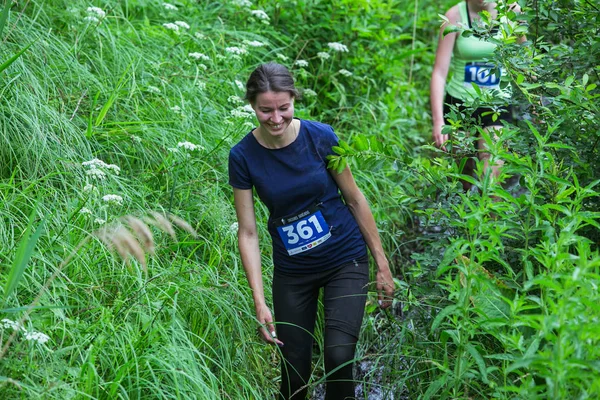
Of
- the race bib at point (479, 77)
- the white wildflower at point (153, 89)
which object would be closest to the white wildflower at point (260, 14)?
the white wildflower at point (153, 89)

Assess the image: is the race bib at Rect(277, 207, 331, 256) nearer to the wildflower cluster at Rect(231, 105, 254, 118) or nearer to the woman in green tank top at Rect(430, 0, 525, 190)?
the wildflower cluster at Rect(231, 105, 254, 118)

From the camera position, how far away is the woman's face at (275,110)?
376cm

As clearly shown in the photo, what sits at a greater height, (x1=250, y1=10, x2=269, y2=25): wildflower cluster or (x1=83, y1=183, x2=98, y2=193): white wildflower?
(x1=250, y1=10, x2=269, y2=25): wildflower cluster

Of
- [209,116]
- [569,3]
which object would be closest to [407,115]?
[209,116]

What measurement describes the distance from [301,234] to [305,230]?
3 cm

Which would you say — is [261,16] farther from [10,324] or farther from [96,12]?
[10,324]

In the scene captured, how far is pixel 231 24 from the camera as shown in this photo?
7.16 m

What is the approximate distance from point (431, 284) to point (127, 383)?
1.53 metres

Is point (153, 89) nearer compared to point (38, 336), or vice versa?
point (38, 336)

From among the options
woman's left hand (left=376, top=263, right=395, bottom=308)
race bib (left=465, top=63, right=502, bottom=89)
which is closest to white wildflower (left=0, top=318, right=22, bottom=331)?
woman's left hand (left=376, top=263, right=395, bottom=308)

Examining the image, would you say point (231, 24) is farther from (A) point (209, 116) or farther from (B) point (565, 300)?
(B) point (565, 300)

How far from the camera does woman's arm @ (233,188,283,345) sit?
12.9 feet

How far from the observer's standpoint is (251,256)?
13.1 feet

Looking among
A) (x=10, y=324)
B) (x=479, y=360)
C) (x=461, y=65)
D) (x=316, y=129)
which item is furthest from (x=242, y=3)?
(x=479, y=360)
